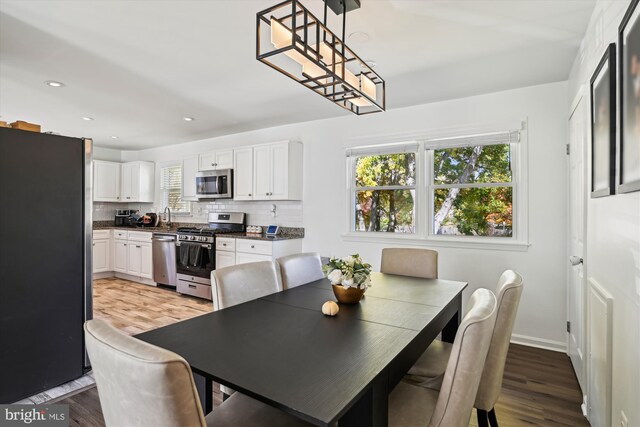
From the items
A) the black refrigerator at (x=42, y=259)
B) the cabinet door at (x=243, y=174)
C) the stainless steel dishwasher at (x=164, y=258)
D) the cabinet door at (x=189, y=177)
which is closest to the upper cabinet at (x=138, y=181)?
the cabinet door at (x=189, y=177)

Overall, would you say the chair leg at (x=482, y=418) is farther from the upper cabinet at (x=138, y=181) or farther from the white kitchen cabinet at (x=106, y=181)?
the white kitchen cabinet at (x=106, y=181)

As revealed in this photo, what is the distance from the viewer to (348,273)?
1.79m

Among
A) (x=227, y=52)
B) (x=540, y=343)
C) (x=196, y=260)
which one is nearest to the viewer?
(x=227, y=52)

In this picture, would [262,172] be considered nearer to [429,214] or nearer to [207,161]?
[207,161]

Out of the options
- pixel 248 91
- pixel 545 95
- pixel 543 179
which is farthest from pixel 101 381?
pixel 545 95

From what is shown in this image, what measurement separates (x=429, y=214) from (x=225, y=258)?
8.99ft

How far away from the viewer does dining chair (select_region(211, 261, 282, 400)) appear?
1.85m

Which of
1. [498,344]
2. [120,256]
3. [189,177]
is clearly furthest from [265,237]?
[498,344]

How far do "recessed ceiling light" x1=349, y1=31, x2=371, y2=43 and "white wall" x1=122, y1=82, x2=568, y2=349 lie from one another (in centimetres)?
163

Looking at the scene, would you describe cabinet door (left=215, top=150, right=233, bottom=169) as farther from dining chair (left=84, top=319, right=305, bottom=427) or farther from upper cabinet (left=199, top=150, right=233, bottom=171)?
dining chair (left=84, top=319, right=305, bottom=427)

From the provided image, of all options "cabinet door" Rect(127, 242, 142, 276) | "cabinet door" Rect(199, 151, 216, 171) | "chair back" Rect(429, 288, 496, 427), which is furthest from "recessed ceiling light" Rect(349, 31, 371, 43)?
"cabinet door" Rect(127, 242, 142, 276)

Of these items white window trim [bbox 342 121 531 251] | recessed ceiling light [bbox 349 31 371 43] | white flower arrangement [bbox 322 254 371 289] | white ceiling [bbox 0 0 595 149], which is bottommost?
white flower arrangement [bbox 322 254 371 289]

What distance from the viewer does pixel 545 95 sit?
3.17 metres

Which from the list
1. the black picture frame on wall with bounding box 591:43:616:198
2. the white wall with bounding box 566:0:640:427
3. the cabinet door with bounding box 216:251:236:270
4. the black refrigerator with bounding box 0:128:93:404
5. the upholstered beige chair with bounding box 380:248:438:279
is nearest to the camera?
the white wall with bounding box 566:0:640:427
